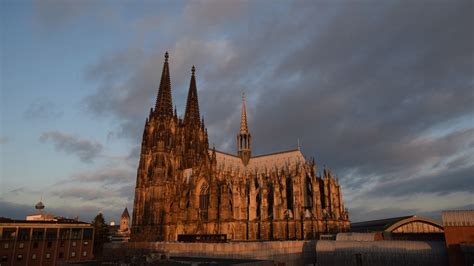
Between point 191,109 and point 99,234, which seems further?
point 191,109

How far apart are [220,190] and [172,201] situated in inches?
409

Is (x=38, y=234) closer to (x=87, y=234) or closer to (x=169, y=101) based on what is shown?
(x=87, y=234)

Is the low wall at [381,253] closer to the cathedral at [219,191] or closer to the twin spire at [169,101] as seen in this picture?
the cathedral at [219,191]

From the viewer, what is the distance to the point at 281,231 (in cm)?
5906

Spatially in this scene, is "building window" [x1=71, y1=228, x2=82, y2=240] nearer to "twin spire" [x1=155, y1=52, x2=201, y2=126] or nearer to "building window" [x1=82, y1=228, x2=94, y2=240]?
"building window" [x1=82, y1=228, x2=94, y2=240]

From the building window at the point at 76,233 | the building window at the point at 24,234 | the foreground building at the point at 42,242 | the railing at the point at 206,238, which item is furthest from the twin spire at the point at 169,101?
the building window at the point at 24,234

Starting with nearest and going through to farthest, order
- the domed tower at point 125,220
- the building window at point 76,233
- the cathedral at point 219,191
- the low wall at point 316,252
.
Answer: the low wall at point 316,252, the building window at point 76,233, the cathedral at point 219,191, the domed tower at point 125,220

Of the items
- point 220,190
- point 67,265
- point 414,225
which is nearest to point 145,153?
point 220,190

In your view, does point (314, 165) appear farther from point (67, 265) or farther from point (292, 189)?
point (67, 265)

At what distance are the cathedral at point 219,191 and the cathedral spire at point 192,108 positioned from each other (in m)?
2.24

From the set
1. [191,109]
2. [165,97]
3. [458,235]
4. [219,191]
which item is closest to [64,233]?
[219,191]

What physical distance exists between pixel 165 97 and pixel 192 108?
807cm

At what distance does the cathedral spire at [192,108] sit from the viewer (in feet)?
275

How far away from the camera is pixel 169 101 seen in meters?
80.6
